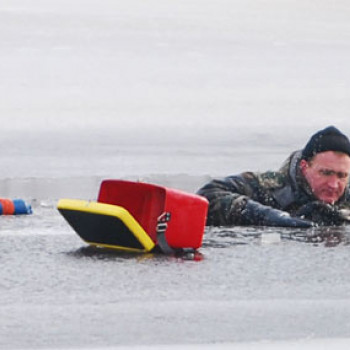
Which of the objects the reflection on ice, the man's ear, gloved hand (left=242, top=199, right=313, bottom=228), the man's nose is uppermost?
the man's ear

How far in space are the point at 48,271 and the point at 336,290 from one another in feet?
4.09

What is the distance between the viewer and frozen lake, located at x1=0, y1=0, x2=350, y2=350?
5160 mm

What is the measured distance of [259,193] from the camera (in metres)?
7.69

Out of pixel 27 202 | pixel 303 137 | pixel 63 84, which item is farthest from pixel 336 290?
pixel 63 84

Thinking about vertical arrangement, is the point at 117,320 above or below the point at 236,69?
below

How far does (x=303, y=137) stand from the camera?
10461mm

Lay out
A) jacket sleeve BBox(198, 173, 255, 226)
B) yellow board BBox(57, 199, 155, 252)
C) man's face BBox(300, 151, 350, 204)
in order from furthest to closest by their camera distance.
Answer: jacket sleeve BBox(198, 173, 255, 226)
man's face BBox(300, 151, 350, 204)
yellow board BBox(57, 199, 155, 252)

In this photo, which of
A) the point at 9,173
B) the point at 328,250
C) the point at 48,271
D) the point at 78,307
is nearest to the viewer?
the point at 78,307

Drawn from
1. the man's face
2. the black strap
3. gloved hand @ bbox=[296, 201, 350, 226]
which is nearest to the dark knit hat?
the man's face

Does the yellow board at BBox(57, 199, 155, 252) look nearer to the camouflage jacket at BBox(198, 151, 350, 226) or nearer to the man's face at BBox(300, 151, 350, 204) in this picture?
the camouflage jacket at BBox(198, 151, 350, 226)

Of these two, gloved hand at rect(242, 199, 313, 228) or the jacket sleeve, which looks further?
the jacket sleeve

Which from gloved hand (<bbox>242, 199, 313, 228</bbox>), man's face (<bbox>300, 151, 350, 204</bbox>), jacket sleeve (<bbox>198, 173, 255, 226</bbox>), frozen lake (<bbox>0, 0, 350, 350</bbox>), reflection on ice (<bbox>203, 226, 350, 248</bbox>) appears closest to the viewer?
frozen lake (<bbox>0, 0, 350, 350</bbox>)

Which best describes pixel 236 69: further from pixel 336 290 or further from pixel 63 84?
pixel 336 290

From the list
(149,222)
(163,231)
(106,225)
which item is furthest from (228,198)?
(106,225)
